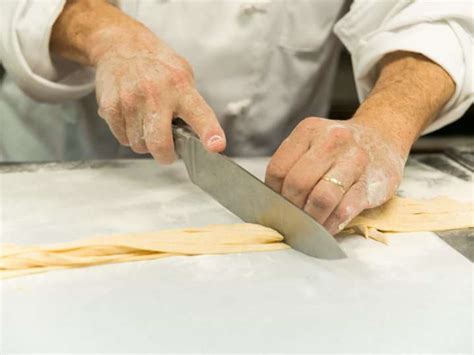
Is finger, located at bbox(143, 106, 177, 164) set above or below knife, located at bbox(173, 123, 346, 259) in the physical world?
above

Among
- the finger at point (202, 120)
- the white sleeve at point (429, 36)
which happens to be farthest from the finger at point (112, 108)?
the white sleeve at point (429, 36)

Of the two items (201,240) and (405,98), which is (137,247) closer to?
(201,240)

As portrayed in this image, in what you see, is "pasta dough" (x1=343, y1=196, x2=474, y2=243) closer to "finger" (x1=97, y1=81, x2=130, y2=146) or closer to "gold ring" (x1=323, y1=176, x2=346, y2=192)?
"gold ring" (x1=323, y1=176, x2=346, y2=192)

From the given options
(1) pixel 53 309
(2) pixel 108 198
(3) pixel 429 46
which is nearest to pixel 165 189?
(2) pixel 108 198

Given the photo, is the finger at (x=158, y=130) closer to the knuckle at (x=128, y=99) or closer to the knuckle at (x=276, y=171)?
the knuckle at (x=128, y=99)

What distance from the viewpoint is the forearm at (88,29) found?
115cm

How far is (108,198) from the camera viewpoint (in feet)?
3.65

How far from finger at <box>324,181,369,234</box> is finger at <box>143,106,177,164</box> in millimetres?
287

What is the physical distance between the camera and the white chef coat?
1.24 metres

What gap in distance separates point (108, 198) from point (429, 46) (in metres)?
0.66

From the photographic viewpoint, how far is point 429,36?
1237mm

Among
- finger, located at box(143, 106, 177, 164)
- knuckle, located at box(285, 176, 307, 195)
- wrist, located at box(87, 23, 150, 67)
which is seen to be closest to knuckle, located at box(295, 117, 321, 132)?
knuckle, located at box(285, 176, 307, 195)

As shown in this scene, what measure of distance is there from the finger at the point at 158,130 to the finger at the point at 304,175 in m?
A: 0.20

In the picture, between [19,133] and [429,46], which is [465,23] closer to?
[429,46]
